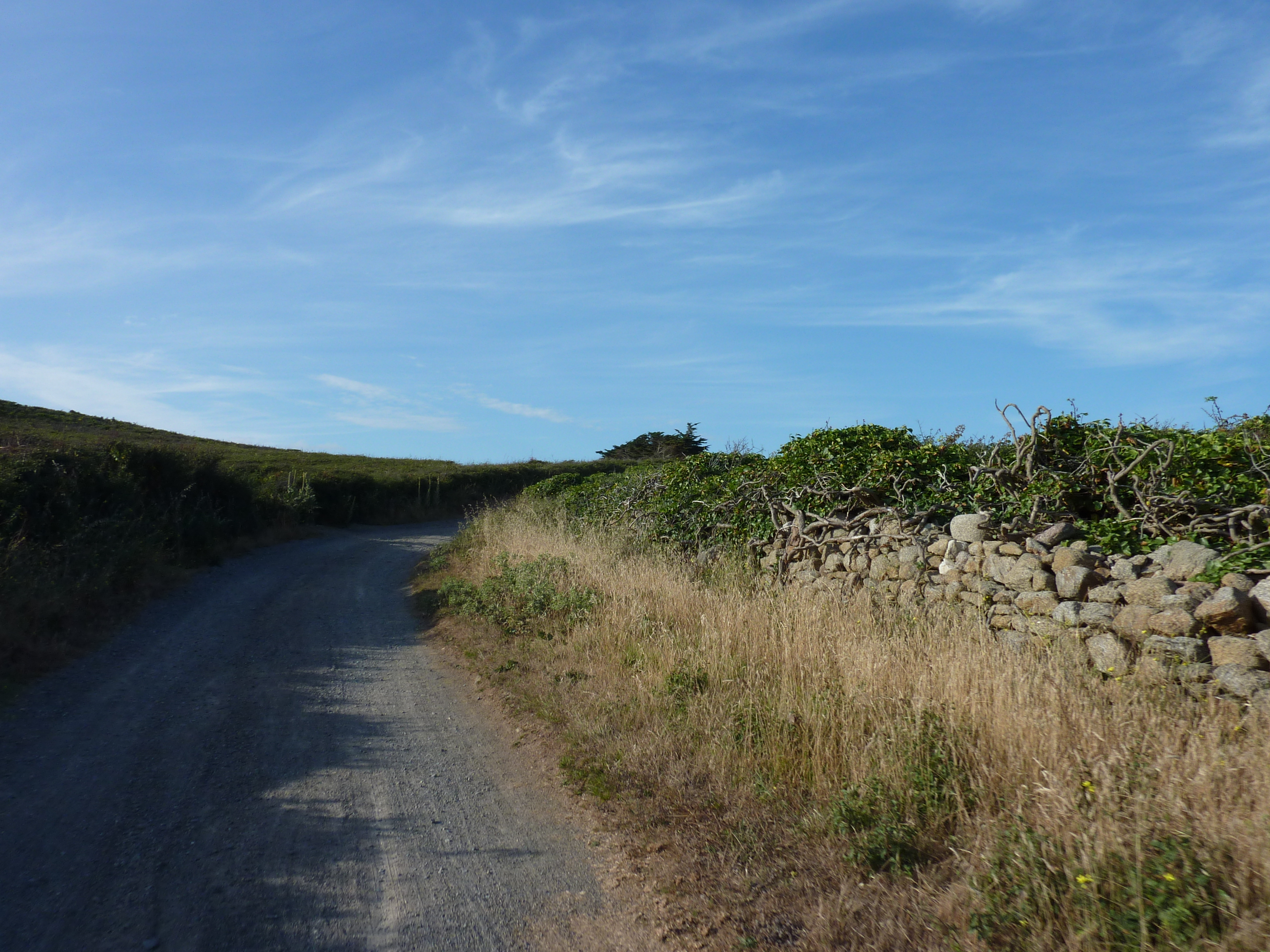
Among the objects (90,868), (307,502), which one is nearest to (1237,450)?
(90,868)

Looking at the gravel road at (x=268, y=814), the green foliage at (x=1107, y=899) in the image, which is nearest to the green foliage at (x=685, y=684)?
the gravel road at (x=268, y=814)

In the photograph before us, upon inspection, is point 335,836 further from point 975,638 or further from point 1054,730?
point 975,638

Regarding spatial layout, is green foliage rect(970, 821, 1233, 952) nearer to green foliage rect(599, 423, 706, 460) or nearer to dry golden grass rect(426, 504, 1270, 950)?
dry golden grass rect(426, 504, 1270, 950)

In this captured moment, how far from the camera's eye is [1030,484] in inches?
331

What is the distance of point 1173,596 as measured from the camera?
579 cm

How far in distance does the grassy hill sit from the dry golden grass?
22.5 feet

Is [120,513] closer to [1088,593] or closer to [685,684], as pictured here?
[685,684]

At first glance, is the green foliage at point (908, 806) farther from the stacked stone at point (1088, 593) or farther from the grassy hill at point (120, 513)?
the grassy hill at point (120, 513)

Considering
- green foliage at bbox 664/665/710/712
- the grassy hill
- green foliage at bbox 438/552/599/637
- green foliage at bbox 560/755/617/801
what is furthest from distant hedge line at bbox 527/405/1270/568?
the grassy hill

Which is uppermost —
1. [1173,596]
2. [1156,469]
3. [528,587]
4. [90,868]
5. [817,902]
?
[1156,469]

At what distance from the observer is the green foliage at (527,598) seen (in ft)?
31.2

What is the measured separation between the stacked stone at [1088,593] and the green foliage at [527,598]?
3.13m

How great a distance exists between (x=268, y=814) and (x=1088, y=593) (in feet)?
22.3

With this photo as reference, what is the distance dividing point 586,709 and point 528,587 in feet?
13.9
